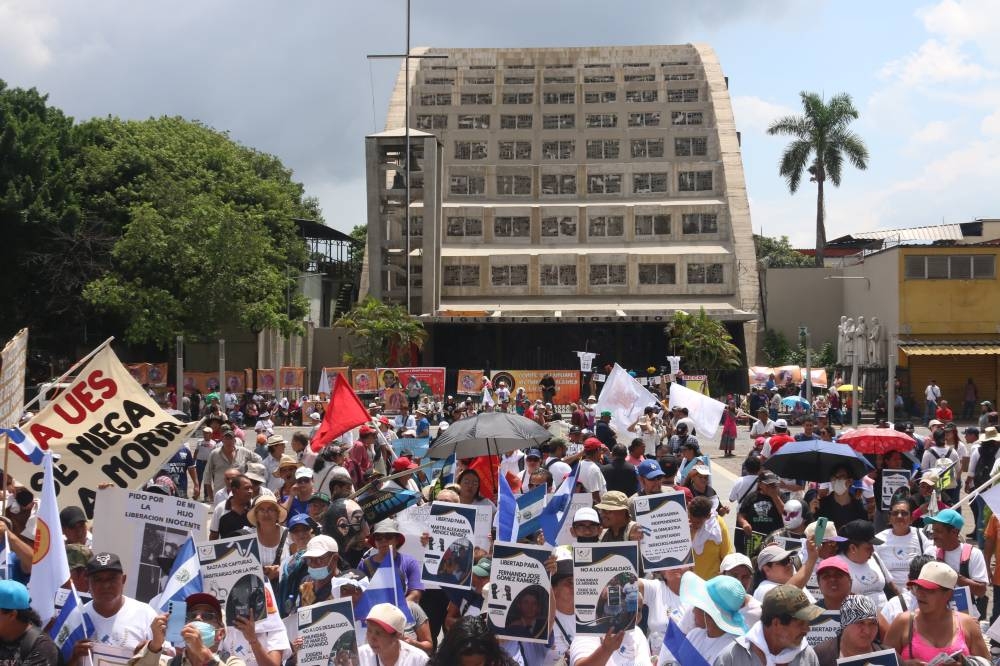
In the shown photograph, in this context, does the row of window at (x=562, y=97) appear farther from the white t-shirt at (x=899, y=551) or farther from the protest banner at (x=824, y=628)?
the protest banner at (x=824, y=628)

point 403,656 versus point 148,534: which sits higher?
point 148,534

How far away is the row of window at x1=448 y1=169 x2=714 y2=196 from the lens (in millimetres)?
67375

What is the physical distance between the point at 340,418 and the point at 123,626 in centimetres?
797

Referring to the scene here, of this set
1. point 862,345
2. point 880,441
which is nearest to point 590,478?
point 880,441

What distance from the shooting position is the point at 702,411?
18.1m

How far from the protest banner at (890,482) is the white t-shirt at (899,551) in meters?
2.92

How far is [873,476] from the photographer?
40.4 ft

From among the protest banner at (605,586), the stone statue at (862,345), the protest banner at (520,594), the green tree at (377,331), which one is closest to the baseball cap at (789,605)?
the protest banner at (605,586)

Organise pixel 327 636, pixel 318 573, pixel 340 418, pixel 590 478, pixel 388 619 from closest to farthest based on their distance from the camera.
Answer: pixel 388 619
pixel 327 636
pixel 318 573
pixel 590 478
pixel 340 418

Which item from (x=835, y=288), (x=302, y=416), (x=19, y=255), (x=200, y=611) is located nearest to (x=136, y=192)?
(x=19, y=255)

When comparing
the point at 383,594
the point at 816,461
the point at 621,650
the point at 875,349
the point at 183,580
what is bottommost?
the point at 621,650

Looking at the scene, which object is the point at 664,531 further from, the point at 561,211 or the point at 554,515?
the point at 561,211

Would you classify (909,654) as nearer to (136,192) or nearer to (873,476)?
(873,476)

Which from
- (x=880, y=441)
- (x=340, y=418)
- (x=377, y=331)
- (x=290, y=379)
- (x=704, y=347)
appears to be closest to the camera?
(x=880, y=441)
